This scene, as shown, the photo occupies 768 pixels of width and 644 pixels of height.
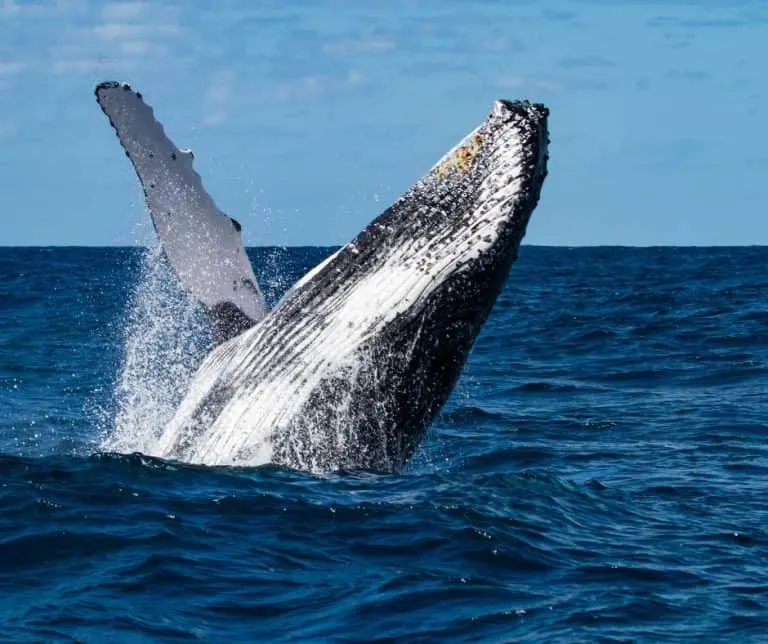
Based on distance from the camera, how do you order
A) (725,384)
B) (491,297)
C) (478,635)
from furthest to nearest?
1. (725,384)
2. (491,297)
3. (478,635)

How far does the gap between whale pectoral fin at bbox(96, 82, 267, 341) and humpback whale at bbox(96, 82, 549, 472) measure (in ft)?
0.04

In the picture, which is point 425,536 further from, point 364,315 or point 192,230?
point 192,230

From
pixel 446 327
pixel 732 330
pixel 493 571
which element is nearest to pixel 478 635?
pixel 493 571

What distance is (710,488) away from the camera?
11.3 meters

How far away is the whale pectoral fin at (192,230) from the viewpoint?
11.0m

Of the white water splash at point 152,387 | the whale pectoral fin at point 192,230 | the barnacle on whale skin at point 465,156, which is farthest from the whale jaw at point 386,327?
the white water splash at point 152,387

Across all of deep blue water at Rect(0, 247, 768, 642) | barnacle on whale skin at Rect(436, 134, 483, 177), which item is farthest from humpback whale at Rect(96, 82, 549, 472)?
deep blue water at Rect(0, 247, 768, 642)

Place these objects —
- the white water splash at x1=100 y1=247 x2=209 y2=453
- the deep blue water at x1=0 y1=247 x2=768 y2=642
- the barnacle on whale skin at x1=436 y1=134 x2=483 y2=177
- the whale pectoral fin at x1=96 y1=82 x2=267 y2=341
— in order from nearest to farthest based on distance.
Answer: the deep blue water at x1=0 y1=247 x2=768 y2=642, the barnacle on whale skin at x1=436 y1=134 x2=483 y2=177, the whale pectoral fin at x1=96 y1=82 x2=267 y2=341, the white water splash at x1=100 y1=247 x2=209 y2=453

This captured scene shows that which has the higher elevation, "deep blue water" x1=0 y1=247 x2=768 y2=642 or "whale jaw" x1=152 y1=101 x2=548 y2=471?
"whale jaw" x1=152 y1=101 x2=548 y2=471

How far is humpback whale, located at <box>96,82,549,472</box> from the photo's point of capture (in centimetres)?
962

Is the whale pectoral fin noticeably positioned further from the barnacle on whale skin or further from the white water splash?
the barnacle on whale skin

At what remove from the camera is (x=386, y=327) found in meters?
9.95

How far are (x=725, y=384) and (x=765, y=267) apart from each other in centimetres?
3774

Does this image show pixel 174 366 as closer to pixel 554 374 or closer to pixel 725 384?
pixel 554 374
